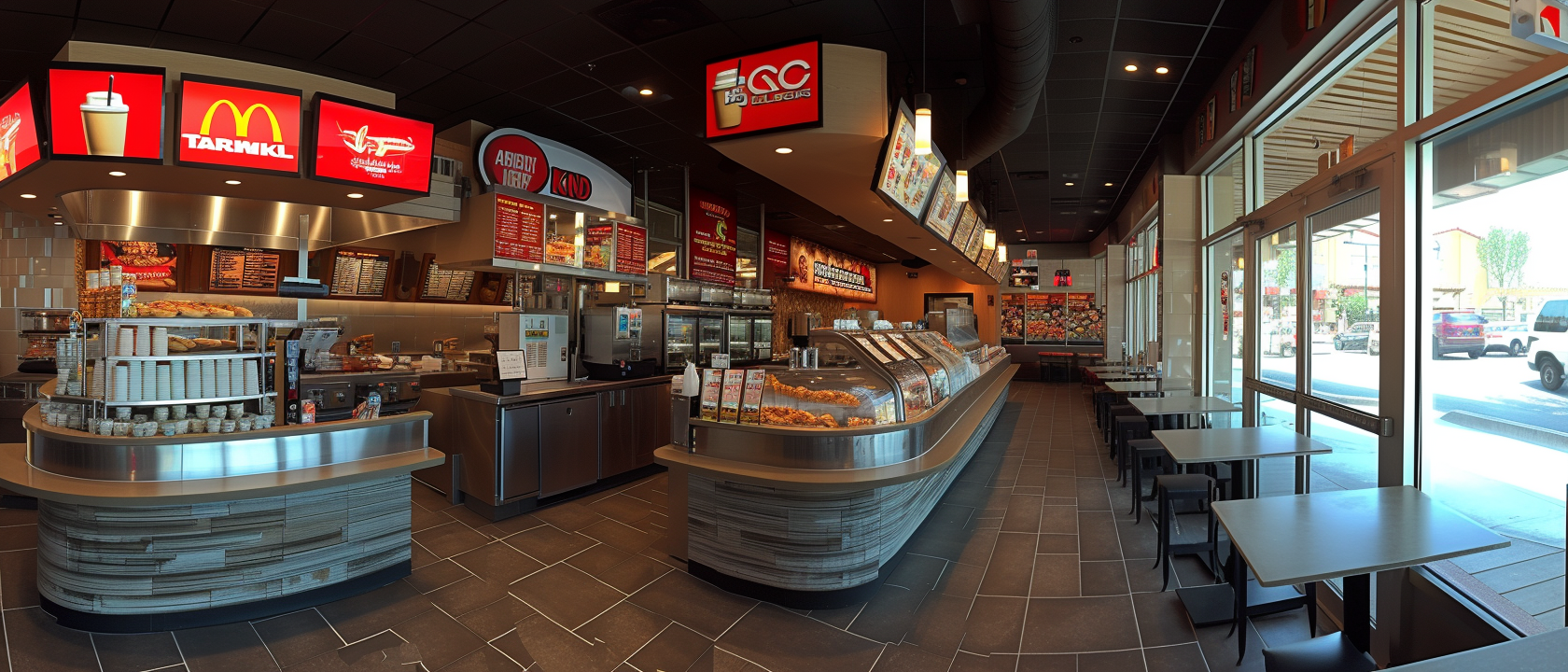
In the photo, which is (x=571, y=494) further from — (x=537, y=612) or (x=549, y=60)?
(x=549, y=60)

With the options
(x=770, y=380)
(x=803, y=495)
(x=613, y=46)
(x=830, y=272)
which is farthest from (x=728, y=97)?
(x=830, y=272)

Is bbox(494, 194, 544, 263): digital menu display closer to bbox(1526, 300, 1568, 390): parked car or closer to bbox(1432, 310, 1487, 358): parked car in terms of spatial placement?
bbox(1432, 310, 1487, 358): parked car

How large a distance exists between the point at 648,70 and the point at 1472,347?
5053 millimetres

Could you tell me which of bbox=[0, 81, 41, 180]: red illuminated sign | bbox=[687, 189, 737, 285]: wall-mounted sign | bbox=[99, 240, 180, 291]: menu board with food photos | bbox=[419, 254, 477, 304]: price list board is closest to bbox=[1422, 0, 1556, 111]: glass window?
bbox=[687, 189, 737, 285]: wall-mounted sign

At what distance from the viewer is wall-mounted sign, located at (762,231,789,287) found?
1201 centimetres

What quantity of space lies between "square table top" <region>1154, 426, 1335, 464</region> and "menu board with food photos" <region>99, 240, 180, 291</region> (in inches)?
368

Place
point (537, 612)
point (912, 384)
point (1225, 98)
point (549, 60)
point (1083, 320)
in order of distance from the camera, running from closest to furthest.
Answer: point (537, 612) < point (912, 384) < point (549, 60) < point (1225, 98) < point (1083, 320)

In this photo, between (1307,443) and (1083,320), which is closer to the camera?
(1307,443)

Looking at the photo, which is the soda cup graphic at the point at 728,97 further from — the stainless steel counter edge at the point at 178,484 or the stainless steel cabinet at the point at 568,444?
the stainless steel cabinet at the point at 568,444

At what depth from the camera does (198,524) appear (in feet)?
10.7

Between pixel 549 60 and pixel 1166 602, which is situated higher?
pixel 549 60

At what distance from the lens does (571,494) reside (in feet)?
18.6

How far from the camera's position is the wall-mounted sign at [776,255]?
1201 cm

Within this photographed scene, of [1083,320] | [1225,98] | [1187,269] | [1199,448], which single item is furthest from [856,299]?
[1199,448]
